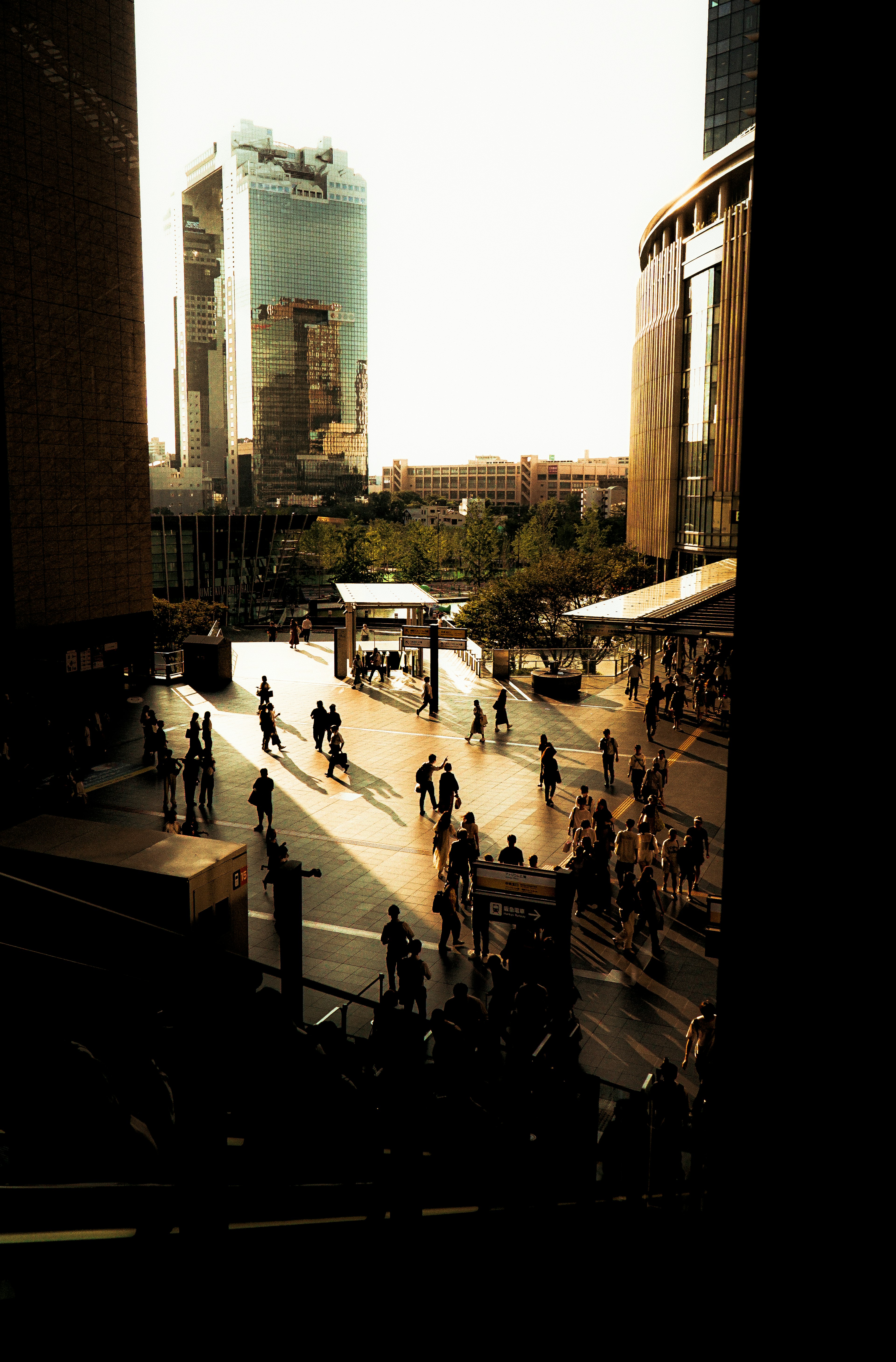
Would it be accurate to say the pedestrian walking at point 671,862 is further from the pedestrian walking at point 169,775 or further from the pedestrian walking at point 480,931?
the pedestrian walking at point 169,775

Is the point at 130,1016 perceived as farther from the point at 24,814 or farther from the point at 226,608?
the point at 226,608

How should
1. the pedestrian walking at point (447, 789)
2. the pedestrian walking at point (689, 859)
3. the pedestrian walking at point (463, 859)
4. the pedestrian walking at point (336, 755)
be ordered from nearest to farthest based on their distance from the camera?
the pedestrian walking at point (463, 859)
the pedestrian walking at point (689, 859)
the pedestrian walking at point (447, 789)
the pedestrian walking at point (336, 755)

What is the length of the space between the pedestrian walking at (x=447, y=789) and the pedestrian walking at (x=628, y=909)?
15.2 feet

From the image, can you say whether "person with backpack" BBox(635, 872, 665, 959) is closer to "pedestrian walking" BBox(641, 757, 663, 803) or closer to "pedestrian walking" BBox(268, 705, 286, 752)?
"pedestrian walking" BBox(641, 757, 663, 803)

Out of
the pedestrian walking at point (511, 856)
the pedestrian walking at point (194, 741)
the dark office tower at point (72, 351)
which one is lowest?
the pedestrian walking at point (194, 741)

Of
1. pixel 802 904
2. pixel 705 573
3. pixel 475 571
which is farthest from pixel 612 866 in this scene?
pixel 475 571

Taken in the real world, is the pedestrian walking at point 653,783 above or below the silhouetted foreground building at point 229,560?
below

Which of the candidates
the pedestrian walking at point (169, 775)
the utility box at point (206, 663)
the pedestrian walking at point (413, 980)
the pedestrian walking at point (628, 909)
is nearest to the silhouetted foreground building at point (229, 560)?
the utility box at point (206, 663)

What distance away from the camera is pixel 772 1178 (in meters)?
4.02

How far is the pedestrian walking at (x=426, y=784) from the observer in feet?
56.2

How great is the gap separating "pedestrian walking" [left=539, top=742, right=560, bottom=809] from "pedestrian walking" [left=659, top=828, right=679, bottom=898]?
13.9 ft

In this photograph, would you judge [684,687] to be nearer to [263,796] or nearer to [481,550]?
[263,796]

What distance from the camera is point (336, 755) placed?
68.7ft

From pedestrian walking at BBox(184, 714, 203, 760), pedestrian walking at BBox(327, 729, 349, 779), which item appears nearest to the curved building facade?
pedestrian walking at BBox(327, 729, 349, 779)
